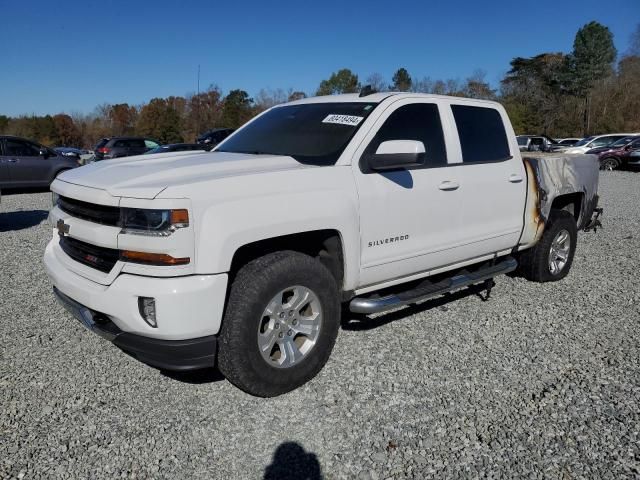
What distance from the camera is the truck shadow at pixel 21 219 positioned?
908cm

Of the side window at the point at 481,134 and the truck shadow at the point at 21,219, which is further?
the truck shadow at the point at 21,219

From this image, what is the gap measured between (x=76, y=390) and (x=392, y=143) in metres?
2.63

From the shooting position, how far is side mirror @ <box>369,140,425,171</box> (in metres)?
3.29

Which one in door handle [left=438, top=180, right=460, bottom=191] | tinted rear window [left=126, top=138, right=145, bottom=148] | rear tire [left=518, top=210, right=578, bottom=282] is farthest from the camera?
tinted rear window [left=126, top=138, right=145, bottom=148]

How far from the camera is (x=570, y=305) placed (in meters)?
4.89

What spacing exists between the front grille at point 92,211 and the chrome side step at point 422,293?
1650 millimetres

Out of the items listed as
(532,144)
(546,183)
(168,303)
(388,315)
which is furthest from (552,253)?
(532,144)

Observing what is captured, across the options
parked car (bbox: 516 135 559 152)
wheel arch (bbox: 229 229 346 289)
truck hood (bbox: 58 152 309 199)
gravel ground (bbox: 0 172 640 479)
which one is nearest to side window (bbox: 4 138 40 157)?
gravel ground (bbox: 0 172 640 479)

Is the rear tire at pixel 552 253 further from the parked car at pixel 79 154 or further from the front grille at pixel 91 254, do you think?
the parked car at pixel 79 154

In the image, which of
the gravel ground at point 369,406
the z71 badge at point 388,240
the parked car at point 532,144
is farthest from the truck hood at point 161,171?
the parked car at point 532,144

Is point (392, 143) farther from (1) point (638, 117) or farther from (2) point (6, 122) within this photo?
(2) point (6, 122)

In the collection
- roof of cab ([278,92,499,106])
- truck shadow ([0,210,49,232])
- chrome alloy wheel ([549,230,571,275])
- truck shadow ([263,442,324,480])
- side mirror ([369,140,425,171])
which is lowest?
truck shadow ([0,210,49,232])

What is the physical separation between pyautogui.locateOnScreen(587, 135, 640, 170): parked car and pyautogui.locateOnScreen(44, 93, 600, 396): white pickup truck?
22.1 metres

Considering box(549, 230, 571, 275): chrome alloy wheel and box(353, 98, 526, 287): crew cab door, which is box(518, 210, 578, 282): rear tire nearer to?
box(549, 230, 571, 275): chrome alloy wheel
